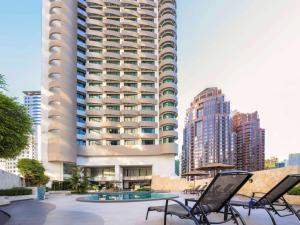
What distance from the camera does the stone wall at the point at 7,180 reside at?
22.2m

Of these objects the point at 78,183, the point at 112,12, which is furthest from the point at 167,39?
the point at 78,183

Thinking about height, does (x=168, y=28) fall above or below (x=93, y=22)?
below

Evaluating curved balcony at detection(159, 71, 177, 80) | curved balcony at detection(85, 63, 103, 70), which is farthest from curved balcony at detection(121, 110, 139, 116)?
curved balcony at detection(85, 63, 103, 70)

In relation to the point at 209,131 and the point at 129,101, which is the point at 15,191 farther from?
the point at 209,131

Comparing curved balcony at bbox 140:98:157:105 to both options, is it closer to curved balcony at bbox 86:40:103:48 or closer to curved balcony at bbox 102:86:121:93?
curved balcony at bbox 102:86:121:93

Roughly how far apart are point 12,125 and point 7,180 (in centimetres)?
1094

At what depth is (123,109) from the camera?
5888 centimetres

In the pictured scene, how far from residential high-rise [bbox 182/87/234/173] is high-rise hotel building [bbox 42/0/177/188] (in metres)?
57.5

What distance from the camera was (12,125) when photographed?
590 inches

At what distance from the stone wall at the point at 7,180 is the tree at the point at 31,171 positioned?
4504 millimetres

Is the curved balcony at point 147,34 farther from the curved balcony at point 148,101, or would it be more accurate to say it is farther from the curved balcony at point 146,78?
the curved balcony at point 148,101

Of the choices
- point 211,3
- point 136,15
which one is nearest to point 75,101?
point 136,15

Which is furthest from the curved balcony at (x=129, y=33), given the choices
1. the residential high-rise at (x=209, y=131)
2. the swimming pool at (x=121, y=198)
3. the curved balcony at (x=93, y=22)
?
the residential high-rise at (x=209, y=131)

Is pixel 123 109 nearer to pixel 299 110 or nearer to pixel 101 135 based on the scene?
pixel 101 135
